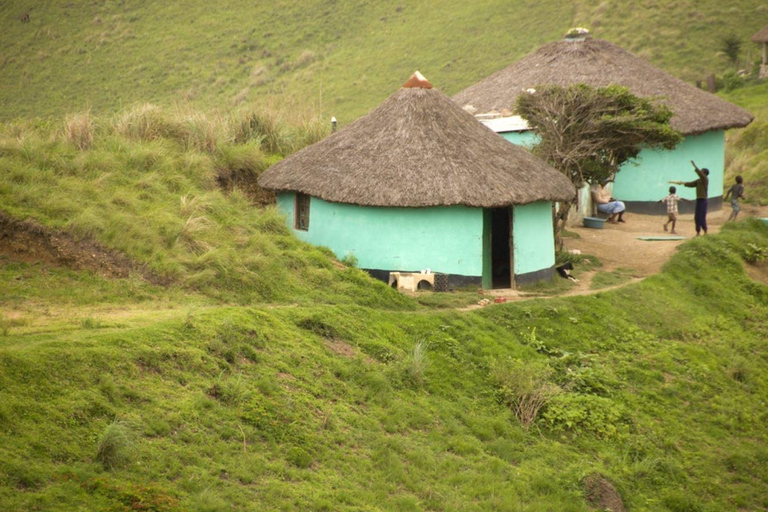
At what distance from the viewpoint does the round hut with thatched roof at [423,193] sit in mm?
16422

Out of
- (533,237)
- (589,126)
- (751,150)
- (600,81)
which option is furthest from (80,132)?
(751,150)

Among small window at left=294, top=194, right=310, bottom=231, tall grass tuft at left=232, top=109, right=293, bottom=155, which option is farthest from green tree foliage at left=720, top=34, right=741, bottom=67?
small window at left=294, top=194, right=310, bottom=231

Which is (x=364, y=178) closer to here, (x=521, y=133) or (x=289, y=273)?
(x=289, y=273)

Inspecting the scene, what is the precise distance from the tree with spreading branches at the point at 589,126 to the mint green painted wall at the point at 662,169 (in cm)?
502

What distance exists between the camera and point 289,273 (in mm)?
14508

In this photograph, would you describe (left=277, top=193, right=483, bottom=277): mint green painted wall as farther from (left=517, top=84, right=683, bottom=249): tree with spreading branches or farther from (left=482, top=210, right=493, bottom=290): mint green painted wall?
(left=517, top=84, right=683, bottom=249): tree with spreading branches

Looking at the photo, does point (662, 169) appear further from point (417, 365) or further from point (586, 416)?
point (417, 365)

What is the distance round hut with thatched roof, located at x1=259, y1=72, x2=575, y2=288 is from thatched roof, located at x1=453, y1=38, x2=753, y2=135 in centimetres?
687

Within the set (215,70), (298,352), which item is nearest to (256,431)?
(298,352)

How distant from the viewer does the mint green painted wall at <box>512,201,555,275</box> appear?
17094 millimetres

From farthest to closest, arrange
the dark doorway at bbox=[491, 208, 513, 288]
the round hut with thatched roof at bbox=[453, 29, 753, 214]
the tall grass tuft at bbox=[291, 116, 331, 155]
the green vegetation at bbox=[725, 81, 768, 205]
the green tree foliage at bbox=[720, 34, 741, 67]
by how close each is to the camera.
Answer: the green tree foliage at bbox=[720, 34, 741, 67], the green vegetation at bbox=[725, 81, 768, 205], the round hut with thatched roof at bbox=[453, 29, 753, 214], the tall grass tuft at bbox=[291, 116, 331, 155], the dark doorway at bbox=[491, 208, 513, 288]

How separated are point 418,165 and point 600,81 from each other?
10.1 meters

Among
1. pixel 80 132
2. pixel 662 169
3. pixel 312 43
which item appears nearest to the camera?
pixel 80 132

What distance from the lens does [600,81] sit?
24.8 m
